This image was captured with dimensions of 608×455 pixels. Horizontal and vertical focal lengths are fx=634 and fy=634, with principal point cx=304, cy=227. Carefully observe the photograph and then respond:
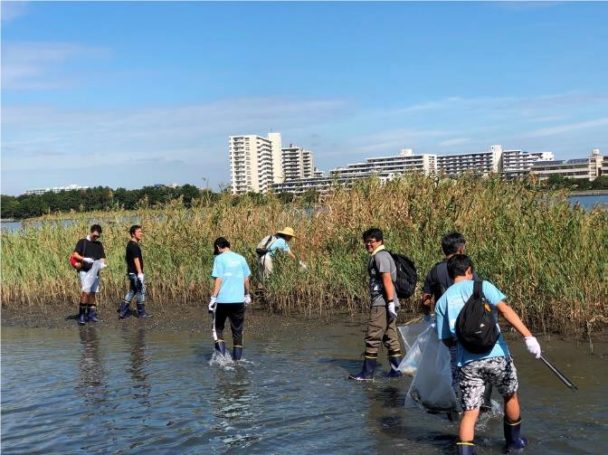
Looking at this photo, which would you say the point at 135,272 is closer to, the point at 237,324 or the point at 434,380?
the point at 237,324

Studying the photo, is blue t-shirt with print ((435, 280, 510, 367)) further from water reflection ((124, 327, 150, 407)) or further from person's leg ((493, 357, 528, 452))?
water reflection ((124, 327, 150, 407))

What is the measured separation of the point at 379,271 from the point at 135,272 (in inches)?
300

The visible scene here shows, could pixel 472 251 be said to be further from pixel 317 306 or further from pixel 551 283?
pixel 317 306

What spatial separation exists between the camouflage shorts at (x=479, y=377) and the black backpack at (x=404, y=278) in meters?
2.75

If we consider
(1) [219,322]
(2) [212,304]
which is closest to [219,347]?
(1) [219,322]

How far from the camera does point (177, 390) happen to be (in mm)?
7859

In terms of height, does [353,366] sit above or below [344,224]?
below

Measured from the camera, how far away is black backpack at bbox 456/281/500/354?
15.7 feet

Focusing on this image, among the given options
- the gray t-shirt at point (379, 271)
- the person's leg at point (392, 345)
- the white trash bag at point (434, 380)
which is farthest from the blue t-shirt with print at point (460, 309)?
the person's leg at point (392, 345)

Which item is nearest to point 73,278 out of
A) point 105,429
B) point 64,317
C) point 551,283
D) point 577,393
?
point 64,317

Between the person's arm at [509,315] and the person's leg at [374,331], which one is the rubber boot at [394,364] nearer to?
the person's leg at [374,331]

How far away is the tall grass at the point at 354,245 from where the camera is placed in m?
10.0

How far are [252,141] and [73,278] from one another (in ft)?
60.9

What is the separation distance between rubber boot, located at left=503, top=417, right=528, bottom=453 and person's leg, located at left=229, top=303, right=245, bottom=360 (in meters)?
4.54
